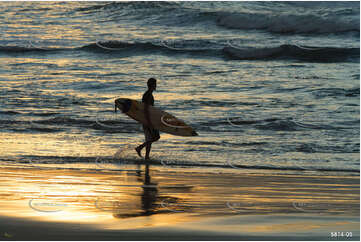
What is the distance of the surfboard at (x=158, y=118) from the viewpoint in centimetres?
1020

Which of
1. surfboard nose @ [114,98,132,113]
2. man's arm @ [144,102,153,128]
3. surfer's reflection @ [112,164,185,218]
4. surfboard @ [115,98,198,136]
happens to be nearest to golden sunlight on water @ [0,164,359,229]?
surfer's reflection @ [112,164,185,218]

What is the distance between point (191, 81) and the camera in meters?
19.4

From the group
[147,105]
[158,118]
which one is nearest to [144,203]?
[147,105]

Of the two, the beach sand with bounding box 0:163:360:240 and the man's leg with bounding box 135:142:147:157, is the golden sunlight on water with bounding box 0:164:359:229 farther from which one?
the man's leg with bounding box 135:142:147:157

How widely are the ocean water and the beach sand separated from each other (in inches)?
40.8

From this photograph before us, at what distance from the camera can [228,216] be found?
582 centimetres

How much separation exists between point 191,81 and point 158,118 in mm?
9253

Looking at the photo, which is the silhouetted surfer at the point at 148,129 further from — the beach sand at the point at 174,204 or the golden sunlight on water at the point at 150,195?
the golden sunlight on water at the point at 150,195

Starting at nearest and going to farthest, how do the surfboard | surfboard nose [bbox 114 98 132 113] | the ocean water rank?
the surfboard, the ocean water, surfboard nose [bbox 114 98 132 113]

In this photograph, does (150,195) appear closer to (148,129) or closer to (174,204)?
(174,204)

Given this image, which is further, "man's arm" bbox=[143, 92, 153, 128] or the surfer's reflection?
"man's arm" bbox=[143, 92, 153, 128]

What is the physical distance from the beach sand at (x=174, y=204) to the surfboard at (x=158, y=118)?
1.53 metres

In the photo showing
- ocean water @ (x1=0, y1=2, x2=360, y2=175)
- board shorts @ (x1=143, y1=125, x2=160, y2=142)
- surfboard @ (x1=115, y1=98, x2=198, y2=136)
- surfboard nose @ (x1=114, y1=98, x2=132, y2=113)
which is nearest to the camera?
board shorts @ (x1=143, y1=125, x2=160, y2=142)

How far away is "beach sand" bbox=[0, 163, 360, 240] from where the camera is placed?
16.8 ft
